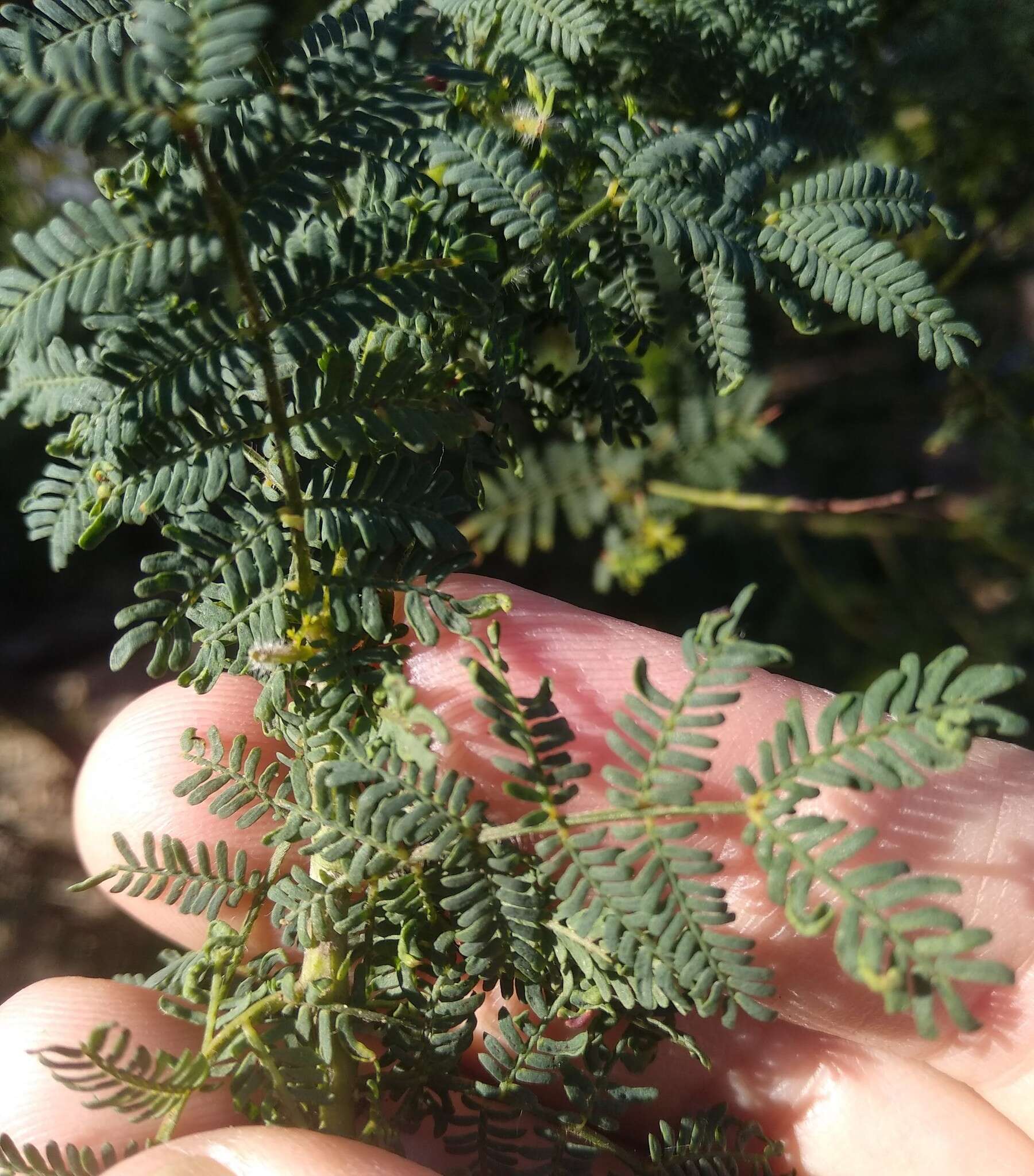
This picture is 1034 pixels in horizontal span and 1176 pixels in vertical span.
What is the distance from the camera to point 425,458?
1560 mm

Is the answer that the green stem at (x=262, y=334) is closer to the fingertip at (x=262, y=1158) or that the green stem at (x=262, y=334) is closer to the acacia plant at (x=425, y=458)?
the acacia plant at (x=425, y=458)

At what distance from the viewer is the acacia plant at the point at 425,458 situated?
1170mm

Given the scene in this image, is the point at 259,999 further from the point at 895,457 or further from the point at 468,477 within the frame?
the point at 895,457

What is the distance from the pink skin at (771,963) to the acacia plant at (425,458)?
0.71 ft

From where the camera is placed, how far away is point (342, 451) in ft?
4.89

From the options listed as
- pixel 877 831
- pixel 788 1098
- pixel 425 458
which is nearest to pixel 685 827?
pixel 877 831

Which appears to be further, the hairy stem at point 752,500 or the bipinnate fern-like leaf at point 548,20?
Result: the hairy stem at point 752,500

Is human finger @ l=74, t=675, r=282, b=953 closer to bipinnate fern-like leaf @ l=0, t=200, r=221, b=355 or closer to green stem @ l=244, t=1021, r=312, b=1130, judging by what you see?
green stem @ l=244, t=1021, r=312, b=1130

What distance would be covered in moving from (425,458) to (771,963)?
1.49m

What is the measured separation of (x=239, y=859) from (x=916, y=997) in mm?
1289

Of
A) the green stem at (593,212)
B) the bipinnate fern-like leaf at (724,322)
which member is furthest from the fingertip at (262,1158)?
the green stem at (593,212)

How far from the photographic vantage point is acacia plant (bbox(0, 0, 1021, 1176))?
1170 millimetres

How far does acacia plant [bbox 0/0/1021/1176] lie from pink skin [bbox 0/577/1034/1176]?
22 cm

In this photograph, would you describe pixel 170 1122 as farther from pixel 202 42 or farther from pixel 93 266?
pixel 202 42
